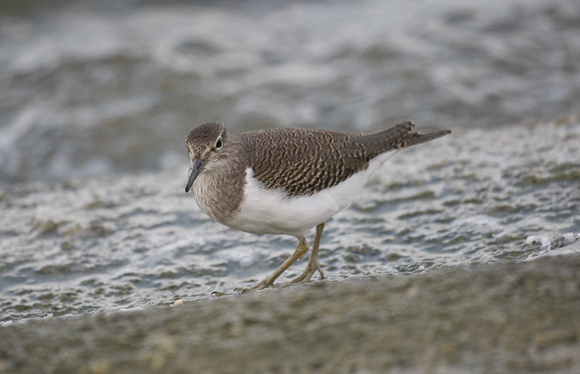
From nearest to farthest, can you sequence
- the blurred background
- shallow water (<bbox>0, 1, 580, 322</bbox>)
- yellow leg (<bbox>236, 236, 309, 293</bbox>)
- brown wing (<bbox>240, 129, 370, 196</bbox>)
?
brown wing (<bbox>240, 129, 370, 196</bbox>) < yellow leg (<bbox>236, 236, 309, 293</bbox>) < shallow water (<bbox>0, 1, 580, 322</bbox>) < the blurred background

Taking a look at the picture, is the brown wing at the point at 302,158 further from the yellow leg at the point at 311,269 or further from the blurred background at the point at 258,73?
the blurred background at the point at 258,73

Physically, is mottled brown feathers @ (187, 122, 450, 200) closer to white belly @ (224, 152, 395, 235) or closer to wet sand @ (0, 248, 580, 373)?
white belly @ (224, 152, 395, 235)

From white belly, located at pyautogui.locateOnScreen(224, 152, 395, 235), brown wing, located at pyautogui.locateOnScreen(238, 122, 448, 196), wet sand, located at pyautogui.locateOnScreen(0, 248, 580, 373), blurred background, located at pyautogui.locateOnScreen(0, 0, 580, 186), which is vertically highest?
blurred background, located at pyautogui.locateOnScreen(0, 0, 580, 186)

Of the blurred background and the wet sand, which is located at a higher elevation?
the blurred background

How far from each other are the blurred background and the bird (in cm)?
375

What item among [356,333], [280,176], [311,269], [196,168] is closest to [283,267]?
[311,269]

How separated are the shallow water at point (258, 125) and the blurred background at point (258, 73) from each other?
0.04m

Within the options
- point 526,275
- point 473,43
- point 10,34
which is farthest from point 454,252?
point 10,34

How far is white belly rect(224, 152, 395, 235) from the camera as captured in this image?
15.5ft

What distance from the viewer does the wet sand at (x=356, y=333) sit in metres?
2.84

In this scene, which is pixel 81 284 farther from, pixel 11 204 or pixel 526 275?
pixel 526 275

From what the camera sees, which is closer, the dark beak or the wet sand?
the wet sand

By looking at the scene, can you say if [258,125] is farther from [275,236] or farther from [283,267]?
[283,267]

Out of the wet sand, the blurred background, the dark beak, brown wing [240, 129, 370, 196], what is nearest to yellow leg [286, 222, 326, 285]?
brown wing [240, 129, 370, 196]
